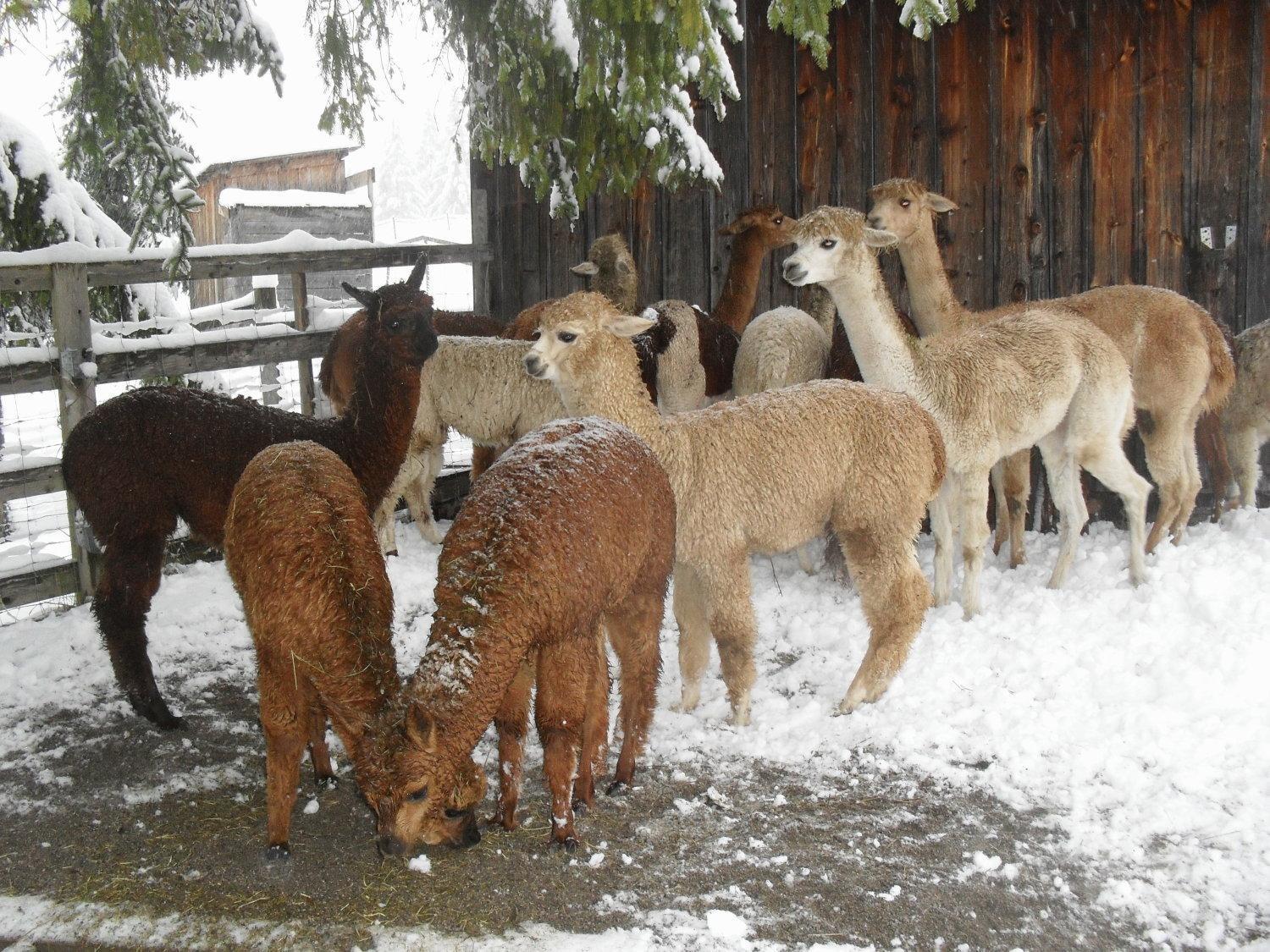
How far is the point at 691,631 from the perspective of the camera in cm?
507

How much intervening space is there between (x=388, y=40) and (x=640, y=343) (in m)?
2.57

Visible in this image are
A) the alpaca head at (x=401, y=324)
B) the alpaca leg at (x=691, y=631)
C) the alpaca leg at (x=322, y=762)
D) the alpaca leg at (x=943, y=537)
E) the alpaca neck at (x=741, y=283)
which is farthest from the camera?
the alpaca neck at (x=741, y=283)

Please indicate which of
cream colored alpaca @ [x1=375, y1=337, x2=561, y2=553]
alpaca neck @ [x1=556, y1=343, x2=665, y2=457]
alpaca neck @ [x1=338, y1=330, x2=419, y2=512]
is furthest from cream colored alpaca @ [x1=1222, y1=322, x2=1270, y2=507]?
alpaca neck @ [x1=338, y1=330, x2=419, y2=512]

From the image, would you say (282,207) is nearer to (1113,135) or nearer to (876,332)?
(1113,135)

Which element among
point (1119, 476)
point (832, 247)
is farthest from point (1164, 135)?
point (832, 247)

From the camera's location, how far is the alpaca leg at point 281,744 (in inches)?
143

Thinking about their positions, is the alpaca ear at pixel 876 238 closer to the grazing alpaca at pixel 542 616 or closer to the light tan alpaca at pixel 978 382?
the light tan alpaca at pixel 978 382

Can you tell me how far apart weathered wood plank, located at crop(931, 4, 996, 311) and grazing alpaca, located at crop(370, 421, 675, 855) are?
406 centimetres

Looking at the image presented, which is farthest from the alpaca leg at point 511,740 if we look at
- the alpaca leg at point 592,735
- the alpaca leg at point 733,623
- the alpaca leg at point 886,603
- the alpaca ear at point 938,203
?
the alpaca ear at point 938,203

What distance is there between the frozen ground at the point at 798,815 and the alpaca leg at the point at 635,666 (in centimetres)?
18

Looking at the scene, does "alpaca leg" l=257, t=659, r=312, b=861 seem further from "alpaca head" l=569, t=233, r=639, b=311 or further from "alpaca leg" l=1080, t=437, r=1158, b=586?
"alpaca head" l=569, t=233, r=639, b=311

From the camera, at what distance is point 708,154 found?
7.38 meters

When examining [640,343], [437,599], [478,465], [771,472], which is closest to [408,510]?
[478,465]

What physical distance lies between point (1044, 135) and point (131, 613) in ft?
19.9
